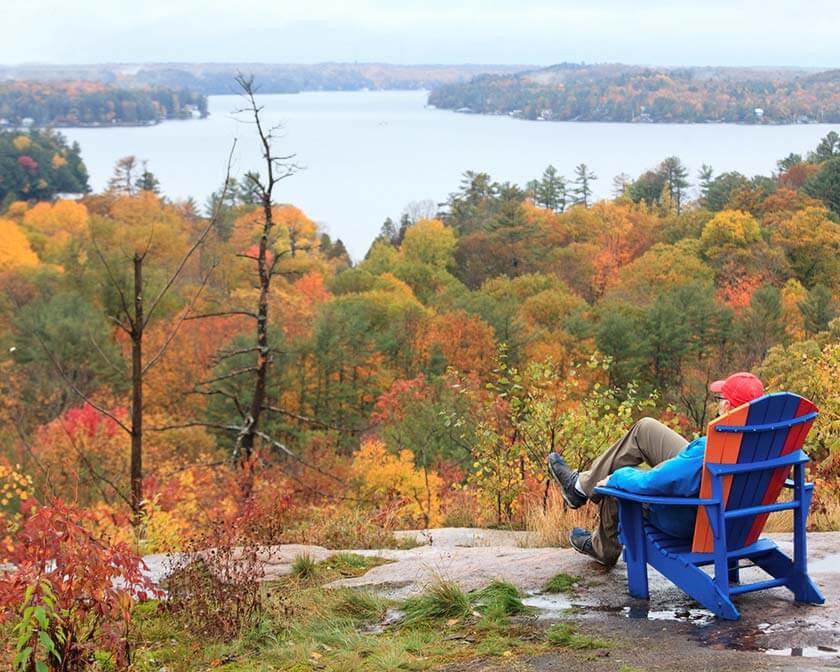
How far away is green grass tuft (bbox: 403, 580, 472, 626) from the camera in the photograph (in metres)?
5.86

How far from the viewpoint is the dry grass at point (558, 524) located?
25.6 feet

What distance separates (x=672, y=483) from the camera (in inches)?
216

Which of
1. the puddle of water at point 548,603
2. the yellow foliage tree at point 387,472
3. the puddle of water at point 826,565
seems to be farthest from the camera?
the yellow foliage tree at point 387,472

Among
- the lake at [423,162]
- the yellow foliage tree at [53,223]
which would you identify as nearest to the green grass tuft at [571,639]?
the yellow foliage tree at [53,223]

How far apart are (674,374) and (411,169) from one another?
12251 centimetres

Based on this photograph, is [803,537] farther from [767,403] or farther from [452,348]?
[452,348]

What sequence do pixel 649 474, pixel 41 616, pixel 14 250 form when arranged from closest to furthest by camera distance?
pixel 41 616
pixel 649 474
pixel 14 250

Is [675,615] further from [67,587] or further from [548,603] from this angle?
[67,587]

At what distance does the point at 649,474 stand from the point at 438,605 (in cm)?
137

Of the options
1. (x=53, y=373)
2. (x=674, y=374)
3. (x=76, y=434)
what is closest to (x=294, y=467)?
(x=76, y=434)

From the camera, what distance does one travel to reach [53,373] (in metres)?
46.6

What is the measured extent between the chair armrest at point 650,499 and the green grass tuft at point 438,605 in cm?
95

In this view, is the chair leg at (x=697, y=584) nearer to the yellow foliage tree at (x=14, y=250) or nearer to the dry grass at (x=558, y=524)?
the dry grass at (x=558, y=524)

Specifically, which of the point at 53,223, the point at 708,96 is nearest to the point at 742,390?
the point at 53,223
